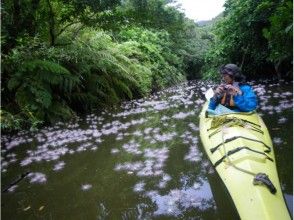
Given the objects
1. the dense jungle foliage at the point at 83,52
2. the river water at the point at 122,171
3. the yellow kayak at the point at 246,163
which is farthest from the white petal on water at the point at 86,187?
the dense jungle foliage at the point at 83,52

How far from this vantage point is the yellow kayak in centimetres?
327

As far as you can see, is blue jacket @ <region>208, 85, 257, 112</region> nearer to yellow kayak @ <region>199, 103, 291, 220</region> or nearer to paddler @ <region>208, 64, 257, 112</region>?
paddler @ <region>208, 64, 257, 112</region>

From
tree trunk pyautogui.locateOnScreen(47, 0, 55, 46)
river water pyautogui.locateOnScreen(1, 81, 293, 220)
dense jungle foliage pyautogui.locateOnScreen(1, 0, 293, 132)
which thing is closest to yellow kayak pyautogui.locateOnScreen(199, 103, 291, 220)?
river water pyautogui.locateOnScreen(1, 81, 293, 220)

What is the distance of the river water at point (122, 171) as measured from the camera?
13.9 ft

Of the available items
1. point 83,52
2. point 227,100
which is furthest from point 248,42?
point 227,100

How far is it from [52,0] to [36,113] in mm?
3481

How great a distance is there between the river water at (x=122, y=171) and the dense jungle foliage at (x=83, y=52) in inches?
35.8

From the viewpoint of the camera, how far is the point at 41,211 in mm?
4438

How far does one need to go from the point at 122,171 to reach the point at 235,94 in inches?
84.3

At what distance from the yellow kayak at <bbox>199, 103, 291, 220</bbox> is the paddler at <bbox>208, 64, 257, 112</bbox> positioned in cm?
19

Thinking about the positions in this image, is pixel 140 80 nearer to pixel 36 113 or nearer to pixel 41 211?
pixel 36 113

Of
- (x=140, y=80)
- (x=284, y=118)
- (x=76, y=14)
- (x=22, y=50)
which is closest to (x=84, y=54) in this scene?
(x=76, y=14)

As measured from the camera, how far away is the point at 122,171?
553 cm

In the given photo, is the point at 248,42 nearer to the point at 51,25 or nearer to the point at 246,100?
the point at 51,25
